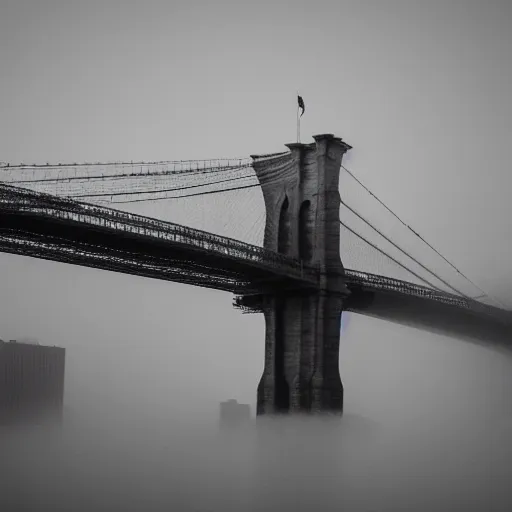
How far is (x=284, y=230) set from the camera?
172ft

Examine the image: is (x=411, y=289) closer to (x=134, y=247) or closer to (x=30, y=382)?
(x=134, y=247)

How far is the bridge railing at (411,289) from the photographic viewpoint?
53875 mm

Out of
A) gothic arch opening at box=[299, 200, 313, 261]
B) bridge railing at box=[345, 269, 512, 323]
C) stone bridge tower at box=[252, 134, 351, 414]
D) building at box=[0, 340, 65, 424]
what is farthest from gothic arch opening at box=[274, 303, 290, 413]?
building at box=[0, 340, 65, 424]

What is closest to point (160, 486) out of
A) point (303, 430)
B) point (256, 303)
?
point (303, 430)

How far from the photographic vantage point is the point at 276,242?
52.0m

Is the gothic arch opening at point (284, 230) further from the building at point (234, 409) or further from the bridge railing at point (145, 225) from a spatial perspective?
the building at point (234, 409)

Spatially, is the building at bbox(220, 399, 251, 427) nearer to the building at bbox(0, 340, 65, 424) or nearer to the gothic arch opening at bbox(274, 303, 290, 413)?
the building at bbox(0, 340, 65, 424)

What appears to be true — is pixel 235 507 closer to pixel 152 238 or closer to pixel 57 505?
pixel 57 505

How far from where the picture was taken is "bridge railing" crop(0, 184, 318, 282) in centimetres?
3791

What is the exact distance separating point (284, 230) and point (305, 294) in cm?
351

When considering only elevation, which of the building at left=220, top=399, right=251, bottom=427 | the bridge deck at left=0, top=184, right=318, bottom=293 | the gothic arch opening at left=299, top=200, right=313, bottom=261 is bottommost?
the building at left=220, top=399, right=251, bottom=427

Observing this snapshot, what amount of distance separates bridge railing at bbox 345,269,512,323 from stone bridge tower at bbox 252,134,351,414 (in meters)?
1.94

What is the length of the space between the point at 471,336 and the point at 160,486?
34898mm

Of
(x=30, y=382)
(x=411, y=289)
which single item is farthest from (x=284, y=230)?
(x=30, y=382)
